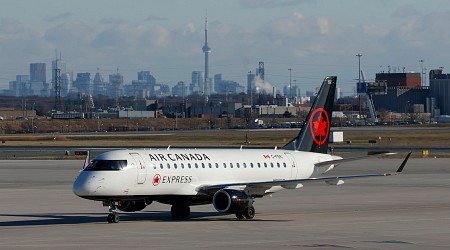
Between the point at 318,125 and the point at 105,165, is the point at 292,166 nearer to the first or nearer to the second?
the point at 318,125

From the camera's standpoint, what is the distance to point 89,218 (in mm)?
44188

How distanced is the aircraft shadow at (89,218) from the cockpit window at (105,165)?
2.94 metres

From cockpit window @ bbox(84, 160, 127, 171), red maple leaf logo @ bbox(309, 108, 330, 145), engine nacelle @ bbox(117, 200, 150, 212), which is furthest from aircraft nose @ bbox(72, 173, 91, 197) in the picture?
red maple leaf logo @ bbox(309, 108, 330, 145)

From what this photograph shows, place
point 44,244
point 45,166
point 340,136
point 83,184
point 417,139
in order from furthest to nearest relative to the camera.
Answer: point 417,139
point 340,136
point 45,166
point 83,184
point 44,244

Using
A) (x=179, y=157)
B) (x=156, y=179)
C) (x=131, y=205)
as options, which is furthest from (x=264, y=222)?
(x=131, y=205)

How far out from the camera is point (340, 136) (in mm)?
132250

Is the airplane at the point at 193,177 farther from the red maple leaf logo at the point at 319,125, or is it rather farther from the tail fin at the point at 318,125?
the red maple leaf logo at the point at 319,125

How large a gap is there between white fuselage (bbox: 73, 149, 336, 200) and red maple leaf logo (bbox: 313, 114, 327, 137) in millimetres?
1300

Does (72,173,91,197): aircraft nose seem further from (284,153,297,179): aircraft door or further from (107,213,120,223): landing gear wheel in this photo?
(284,153,297,179): aircraft door

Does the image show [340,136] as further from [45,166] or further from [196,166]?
[196,166]

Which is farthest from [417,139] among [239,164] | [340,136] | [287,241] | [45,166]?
[287,241]

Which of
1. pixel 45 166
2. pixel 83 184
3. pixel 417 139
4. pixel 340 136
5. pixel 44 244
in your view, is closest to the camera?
pixel 44 244

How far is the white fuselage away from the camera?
3997 cm

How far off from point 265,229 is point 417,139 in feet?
372
